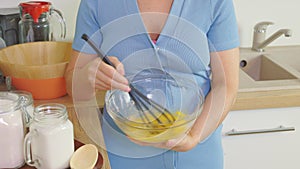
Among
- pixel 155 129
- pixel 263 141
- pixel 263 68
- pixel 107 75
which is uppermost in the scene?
pixel 107 75

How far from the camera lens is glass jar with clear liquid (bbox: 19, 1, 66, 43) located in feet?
4.58

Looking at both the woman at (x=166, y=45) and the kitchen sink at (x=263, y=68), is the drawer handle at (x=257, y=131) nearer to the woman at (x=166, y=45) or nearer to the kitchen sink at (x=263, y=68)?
the kitchen sink at (x=263, y=68)

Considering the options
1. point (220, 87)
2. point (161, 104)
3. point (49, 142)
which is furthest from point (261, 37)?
point (49, 142)

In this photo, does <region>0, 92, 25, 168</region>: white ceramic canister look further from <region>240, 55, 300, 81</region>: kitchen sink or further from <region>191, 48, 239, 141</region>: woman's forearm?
<region>240, 55, 300, 81</region>: kitchen sink

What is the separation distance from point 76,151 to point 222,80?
0.39 m

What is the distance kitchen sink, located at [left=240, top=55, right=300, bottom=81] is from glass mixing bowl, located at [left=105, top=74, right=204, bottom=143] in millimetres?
672

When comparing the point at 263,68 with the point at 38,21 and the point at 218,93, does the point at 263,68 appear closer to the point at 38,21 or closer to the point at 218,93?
the point at 218,93

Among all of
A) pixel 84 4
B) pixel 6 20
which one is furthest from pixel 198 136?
pixel 6 20

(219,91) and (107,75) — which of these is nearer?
(107,75)

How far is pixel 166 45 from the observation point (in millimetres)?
1093

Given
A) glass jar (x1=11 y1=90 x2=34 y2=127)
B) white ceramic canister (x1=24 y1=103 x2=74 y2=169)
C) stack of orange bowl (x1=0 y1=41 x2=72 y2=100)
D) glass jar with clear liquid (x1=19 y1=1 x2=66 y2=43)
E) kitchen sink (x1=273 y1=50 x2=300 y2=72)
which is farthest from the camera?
kitchen sink (x1=273 y1=50 x2=300 y2=72)

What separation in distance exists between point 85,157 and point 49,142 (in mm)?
76

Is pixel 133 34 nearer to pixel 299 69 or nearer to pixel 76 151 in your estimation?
pixel 76 151

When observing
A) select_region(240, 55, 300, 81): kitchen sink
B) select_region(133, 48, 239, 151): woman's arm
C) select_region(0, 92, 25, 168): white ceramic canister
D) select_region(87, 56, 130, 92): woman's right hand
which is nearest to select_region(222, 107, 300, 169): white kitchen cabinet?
select_region(240, 55, 300, 81): kitchen sink
